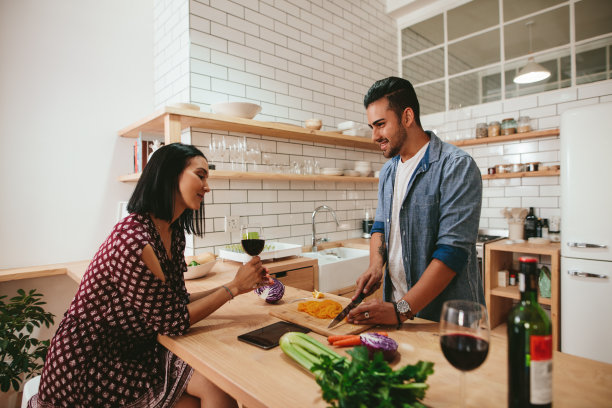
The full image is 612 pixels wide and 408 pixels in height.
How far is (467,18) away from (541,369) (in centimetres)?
496

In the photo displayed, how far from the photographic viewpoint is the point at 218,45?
3076 millimetres

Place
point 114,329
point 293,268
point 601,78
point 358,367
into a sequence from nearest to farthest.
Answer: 1. point 358,367
2. point 114,329
3. point 293,268
4. point 601,78

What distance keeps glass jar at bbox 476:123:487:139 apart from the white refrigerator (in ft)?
3.73

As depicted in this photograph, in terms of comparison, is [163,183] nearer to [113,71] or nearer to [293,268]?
[293,268]

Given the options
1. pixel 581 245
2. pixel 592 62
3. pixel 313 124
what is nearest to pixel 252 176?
pixel 313 124

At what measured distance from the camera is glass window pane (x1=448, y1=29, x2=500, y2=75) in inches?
169

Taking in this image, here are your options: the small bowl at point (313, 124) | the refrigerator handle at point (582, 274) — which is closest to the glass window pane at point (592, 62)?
the refrigerator handle at point (582, 274)

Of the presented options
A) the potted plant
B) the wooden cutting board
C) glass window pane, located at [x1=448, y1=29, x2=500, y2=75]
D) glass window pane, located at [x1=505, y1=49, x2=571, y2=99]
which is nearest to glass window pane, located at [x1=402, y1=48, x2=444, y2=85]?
glass window pane, located at [x1=448, y1=29, x2=500, y2=75]

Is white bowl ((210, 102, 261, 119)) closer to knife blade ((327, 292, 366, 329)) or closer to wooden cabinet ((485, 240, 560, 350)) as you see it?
knife blade ((327, 292, 366, 329))

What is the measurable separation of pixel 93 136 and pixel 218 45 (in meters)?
1.34

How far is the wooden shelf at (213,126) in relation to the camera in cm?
249

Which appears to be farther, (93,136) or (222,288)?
(93,136)

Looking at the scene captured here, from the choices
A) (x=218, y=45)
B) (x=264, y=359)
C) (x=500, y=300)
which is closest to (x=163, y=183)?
(x=264, y=359)

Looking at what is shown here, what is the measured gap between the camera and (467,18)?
4.52 metres
